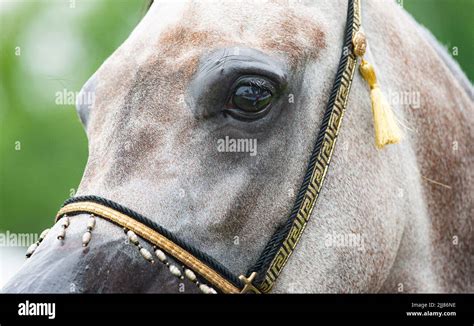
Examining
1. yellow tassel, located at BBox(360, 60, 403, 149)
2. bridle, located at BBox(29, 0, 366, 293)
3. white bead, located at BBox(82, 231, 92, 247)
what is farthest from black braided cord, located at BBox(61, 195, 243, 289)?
yellow tassel, located at BBox(360, 60, 403, 149)

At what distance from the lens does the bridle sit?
255 cm

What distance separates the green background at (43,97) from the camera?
12.1 metres

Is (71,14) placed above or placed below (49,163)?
above

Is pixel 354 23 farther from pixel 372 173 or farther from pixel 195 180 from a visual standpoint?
pixel 195 180

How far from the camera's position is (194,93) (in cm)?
275

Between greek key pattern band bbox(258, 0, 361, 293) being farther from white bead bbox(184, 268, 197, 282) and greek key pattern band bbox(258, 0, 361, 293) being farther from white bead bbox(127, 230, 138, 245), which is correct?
white bead bbox(127, 230, 138, 245)

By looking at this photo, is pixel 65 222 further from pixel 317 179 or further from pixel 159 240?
pixel 317 179

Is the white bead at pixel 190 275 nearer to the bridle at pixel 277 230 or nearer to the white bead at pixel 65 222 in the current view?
the bridle at pixel 277 230

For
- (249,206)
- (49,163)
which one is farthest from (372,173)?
(49,163)

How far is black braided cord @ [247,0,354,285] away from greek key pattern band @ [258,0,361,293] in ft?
0.04

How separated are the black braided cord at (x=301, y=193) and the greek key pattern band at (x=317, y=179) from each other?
1cm

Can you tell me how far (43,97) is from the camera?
13195mm

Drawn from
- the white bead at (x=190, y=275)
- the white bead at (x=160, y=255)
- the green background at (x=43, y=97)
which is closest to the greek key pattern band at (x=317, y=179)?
the white bead at (x=190, y=275)
